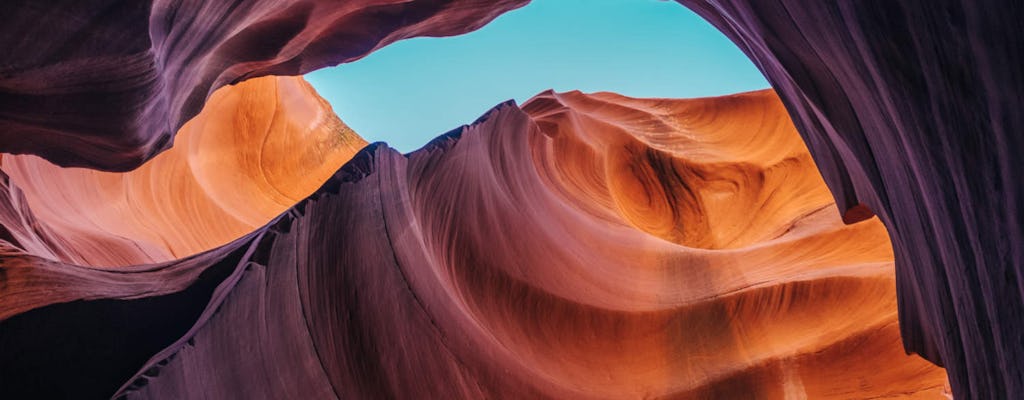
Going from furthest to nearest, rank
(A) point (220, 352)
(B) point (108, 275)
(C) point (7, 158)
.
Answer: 1. (C) point (7, 158)
2. (B) point (108, 275)
3. (A) point (220, 352)

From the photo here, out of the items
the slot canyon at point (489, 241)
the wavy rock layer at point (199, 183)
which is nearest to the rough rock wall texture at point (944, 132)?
the slot canyon at point (489, 241)

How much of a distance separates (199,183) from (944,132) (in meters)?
8.72

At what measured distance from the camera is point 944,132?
1.73 meters

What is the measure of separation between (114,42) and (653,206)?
7430 millimetres

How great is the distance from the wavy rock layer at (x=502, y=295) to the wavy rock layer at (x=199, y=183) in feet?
2.67

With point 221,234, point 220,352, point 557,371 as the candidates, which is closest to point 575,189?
point 557,371

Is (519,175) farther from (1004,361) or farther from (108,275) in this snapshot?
(1004,361)

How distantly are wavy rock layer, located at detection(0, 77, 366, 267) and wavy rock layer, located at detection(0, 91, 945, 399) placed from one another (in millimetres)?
814

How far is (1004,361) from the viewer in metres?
1.74

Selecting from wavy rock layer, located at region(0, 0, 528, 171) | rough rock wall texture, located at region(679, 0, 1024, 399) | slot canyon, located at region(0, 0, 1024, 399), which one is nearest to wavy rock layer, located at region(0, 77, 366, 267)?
slot canyon, located at region(0, 0, 1024, 399)

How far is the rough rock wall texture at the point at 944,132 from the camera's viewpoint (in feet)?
4.85

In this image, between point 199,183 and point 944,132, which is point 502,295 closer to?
point 944,132

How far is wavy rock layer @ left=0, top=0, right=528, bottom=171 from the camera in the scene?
252 cm

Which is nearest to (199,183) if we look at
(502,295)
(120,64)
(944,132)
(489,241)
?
(489,241)
